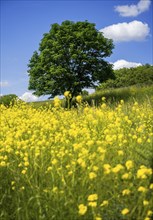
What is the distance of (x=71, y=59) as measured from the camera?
27.9 metres

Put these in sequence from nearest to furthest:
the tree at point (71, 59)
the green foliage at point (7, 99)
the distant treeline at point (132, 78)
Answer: the green foliage at point (7, 99) → the tree at point (71, 59) → the distant treeline at point (132, 78)

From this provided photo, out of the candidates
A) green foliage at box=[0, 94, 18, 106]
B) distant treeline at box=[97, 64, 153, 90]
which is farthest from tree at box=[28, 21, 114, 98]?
distant treeline at box=[97, 64, 153, 90]

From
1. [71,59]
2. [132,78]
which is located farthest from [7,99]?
[132,78]

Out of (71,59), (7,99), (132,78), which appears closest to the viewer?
(7,99)

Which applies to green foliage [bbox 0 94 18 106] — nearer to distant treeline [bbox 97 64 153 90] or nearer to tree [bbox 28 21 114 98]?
tree [bbox 28 21 114 98]

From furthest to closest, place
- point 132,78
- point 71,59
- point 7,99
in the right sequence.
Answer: point 132,78, point 71,59, point 7,99

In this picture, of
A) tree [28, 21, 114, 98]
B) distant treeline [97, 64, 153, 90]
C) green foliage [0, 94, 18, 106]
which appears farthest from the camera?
distant treeline [97, 64, 153, 90]

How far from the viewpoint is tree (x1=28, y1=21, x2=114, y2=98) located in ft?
89.8

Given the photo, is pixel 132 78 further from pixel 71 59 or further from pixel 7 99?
pixel 7 99

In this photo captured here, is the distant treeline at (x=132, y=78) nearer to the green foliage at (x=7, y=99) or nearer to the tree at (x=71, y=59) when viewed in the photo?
the tree at (x=71, y=59)

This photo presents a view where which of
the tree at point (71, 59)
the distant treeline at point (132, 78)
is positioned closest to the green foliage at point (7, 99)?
the tree at point (71, 59)

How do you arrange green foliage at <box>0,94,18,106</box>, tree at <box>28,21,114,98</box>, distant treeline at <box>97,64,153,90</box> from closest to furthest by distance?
green foliage at <box>0,94,18,106</box> < tree at <box>28,21,114,98</box> < distant treeline at <box>97,64,153,90</box>

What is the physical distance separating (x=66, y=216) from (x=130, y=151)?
1316 mm

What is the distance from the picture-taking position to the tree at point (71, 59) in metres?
27.4
